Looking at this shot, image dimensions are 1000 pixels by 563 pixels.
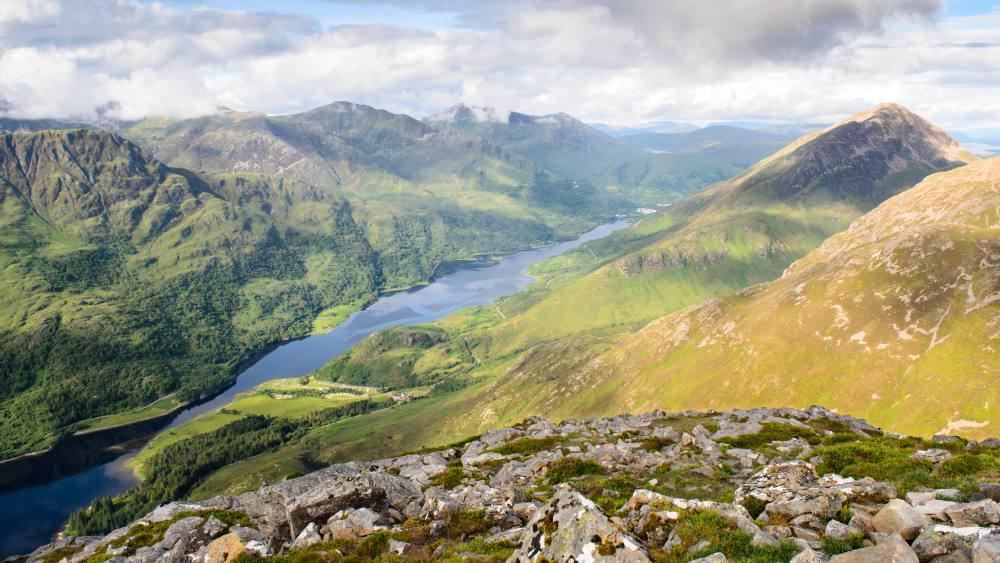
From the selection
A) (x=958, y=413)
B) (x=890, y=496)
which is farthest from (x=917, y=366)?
(x=890, y=496)

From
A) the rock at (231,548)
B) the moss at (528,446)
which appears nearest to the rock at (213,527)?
the rock at (231,548)

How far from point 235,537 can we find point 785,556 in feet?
98.4

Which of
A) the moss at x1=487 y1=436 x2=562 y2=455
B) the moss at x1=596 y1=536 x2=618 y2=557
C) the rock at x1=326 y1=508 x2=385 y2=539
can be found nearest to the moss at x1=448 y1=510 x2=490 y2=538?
the rock at x1=326 y1=508 x2=385 y2=539

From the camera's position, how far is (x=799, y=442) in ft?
196

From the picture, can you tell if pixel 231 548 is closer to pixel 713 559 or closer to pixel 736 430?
pixel 713 559

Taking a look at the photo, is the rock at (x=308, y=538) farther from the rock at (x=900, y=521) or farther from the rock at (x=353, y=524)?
the rock at (x=900, y=521)

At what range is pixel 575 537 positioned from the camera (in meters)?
20.6

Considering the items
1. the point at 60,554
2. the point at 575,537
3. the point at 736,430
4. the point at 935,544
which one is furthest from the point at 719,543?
the point at 60,554

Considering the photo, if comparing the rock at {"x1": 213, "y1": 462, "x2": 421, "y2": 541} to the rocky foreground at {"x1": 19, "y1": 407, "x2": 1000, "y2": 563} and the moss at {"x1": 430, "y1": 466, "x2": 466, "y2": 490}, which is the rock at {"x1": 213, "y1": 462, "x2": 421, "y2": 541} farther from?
the moss at {"x1": 430, "y1": 466, "x2": 466, "y2": 490}

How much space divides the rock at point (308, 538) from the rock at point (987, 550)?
30.1 metres

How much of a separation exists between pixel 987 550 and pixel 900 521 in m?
A: 4.59

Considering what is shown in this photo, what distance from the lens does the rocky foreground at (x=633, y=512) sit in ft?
64.1

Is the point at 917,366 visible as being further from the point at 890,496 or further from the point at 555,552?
the point at 555,552

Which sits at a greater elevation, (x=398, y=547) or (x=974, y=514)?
(x=974, y=514)
